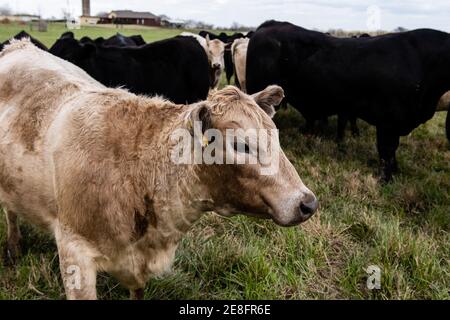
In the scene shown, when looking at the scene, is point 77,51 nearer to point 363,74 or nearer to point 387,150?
point 363,74

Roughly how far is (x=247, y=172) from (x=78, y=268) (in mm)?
1014

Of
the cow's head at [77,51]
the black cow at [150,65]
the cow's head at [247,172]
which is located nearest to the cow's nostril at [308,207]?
the cow's head at [247,172]

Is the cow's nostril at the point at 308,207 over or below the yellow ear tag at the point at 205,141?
below

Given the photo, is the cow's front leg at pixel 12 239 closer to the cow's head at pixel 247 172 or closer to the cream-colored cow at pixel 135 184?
the cream-colored cow at pixel 135 184

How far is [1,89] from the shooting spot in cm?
310

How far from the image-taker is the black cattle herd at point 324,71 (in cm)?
570

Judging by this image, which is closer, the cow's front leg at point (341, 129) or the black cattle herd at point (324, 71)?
the black cattle herd at point (324, 71)

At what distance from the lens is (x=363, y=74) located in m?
6.11

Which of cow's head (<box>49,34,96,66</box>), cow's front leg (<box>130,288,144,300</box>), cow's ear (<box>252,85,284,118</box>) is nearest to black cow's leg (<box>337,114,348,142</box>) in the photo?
cow's head (<box>49,34,96,66</box>)

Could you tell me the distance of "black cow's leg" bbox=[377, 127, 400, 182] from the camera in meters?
5.59

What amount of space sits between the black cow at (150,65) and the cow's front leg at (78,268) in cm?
496

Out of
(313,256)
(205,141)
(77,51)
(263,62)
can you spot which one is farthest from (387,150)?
(77,51)
